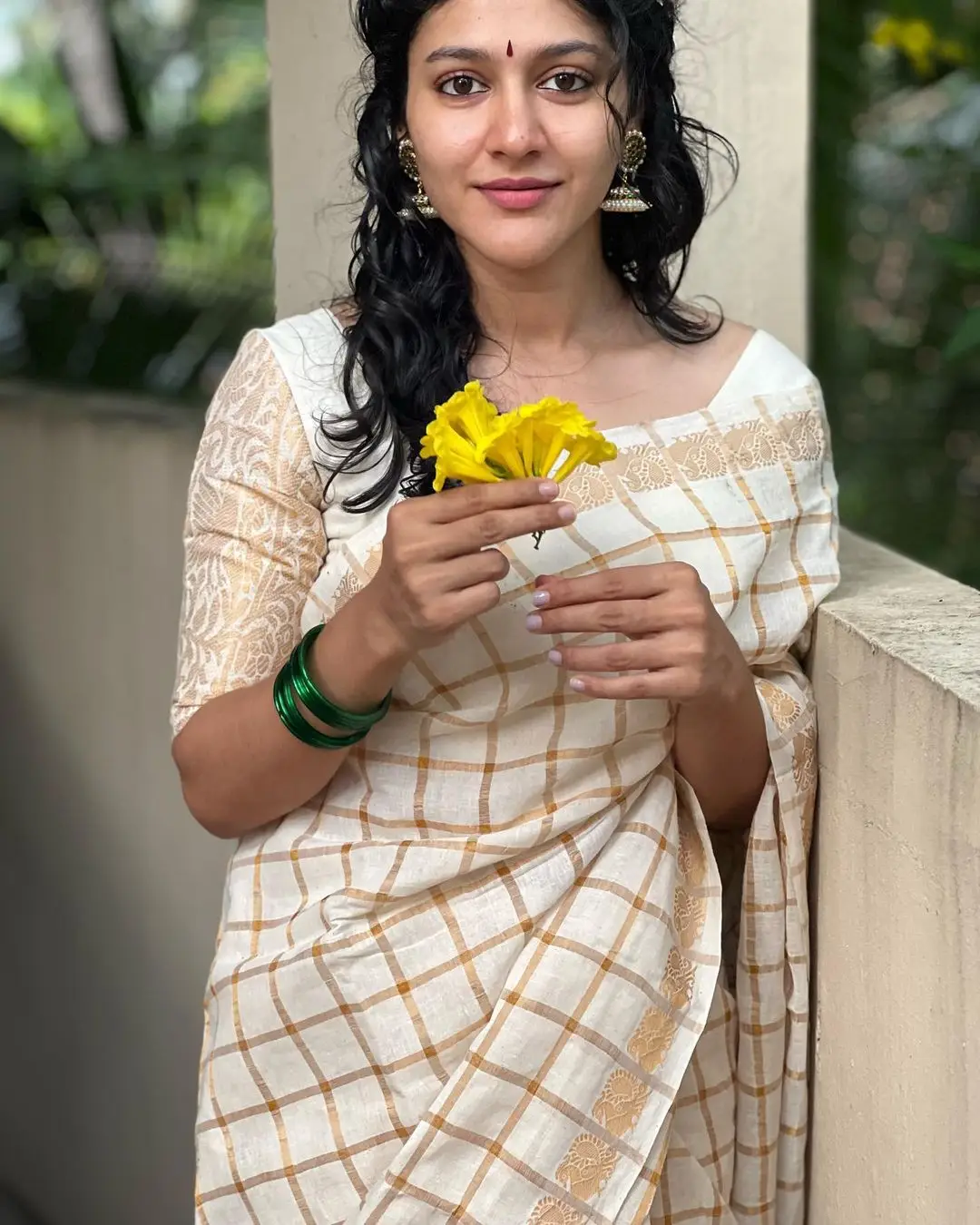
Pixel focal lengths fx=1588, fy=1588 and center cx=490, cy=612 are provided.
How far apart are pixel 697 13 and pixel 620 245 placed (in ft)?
1.48

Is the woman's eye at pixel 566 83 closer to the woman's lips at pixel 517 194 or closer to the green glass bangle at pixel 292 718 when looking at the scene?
the woman's lips at pixel 517 194

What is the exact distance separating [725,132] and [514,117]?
0.68 metres

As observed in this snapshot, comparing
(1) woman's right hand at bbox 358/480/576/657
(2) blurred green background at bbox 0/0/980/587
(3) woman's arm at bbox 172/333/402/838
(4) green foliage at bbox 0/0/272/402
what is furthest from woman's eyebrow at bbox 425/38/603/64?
(4) green foliage at bbox 0/0/272/402

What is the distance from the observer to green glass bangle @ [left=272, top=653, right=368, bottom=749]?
1.38 m

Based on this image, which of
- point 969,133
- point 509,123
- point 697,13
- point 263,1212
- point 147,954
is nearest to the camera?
point 509,123

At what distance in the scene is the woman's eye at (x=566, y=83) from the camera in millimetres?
1408

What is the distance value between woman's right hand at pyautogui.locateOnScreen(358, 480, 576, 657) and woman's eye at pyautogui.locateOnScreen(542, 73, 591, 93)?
0.43 metres

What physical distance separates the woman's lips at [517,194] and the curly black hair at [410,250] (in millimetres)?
109

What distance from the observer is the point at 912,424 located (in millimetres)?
3738

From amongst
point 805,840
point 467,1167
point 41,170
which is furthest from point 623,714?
point 41,170

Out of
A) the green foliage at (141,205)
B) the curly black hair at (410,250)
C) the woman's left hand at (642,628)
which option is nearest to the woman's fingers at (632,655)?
the woman's left hand at (642,628)

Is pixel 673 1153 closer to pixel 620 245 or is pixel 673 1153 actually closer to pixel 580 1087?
pixel 580 1087

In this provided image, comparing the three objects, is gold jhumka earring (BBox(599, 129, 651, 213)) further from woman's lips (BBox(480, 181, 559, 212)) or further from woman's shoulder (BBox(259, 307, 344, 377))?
woman's shoulder (BBox(259, 307, 344, 377))

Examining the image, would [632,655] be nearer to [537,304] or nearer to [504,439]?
[504,439]
